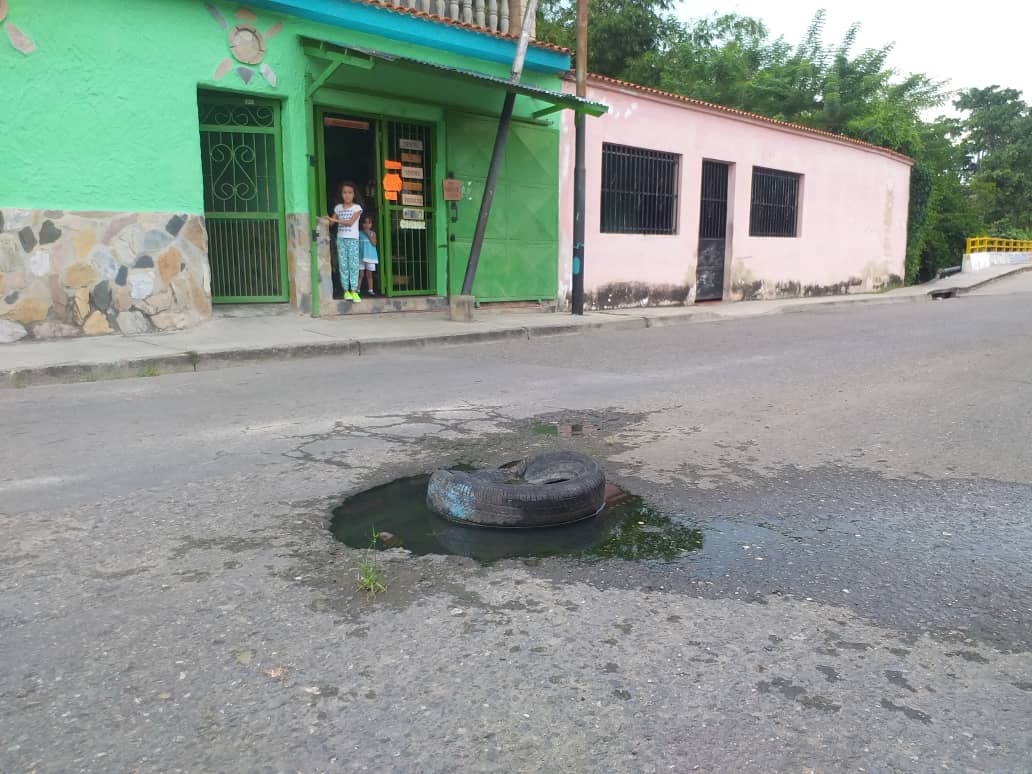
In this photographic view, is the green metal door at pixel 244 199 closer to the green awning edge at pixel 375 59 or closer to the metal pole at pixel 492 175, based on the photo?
the green awning edge at pixel 375 59

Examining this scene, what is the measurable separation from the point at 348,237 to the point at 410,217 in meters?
1.38

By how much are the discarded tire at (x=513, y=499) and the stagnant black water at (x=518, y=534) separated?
0.04 metres

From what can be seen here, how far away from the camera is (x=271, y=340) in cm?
865

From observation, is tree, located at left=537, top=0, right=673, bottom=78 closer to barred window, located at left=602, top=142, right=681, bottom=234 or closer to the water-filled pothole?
barred window, located at left=602, top=142, right=681, bottom=234

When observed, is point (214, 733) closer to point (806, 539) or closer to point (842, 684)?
point (842, 684)

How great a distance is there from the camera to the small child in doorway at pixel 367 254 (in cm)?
1113

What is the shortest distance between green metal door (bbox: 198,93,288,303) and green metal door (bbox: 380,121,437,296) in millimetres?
1658

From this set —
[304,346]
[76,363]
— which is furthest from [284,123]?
[76,363]

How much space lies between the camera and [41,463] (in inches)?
167

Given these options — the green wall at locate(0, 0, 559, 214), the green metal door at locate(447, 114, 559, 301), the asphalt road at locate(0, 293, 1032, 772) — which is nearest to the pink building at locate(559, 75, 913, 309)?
the green metal door at locate(447, 114, 559, 301)

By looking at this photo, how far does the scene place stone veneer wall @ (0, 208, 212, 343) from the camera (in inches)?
327

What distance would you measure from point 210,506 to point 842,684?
261 cm

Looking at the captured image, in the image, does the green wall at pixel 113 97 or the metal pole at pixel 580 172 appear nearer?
the green wall at pixel 113 97

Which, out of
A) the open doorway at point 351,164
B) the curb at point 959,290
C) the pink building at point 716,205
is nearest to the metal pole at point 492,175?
the open doorway at point 351,164
